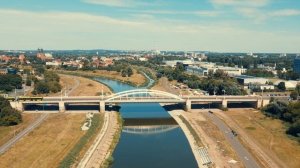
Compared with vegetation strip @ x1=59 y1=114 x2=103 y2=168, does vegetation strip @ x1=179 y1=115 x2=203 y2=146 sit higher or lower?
lower

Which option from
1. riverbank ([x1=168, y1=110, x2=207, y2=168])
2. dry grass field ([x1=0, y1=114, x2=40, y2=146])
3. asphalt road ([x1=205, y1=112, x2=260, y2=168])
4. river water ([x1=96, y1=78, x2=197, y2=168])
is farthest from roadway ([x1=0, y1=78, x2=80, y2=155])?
asphalt road ([x1=205, y1=112, x2=260, y2=168])

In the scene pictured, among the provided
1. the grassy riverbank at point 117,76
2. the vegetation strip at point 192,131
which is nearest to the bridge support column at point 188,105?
the vegetation strip at point 192,131

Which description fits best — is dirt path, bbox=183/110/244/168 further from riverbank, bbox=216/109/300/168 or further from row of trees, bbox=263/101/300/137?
row of trees, bbox=263/101/300/137

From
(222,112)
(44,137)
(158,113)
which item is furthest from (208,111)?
(44,137)

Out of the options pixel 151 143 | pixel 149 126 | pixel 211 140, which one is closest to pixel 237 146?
pixel 211 140

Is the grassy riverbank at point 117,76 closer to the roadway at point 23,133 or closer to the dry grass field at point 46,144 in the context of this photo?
the roadway at point 23,133

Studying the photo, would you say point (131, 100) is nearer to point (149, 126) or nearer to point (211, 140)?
point (149, 126)

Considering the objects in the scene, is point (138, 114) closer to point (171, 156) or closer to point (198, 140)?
point (198, 140)
